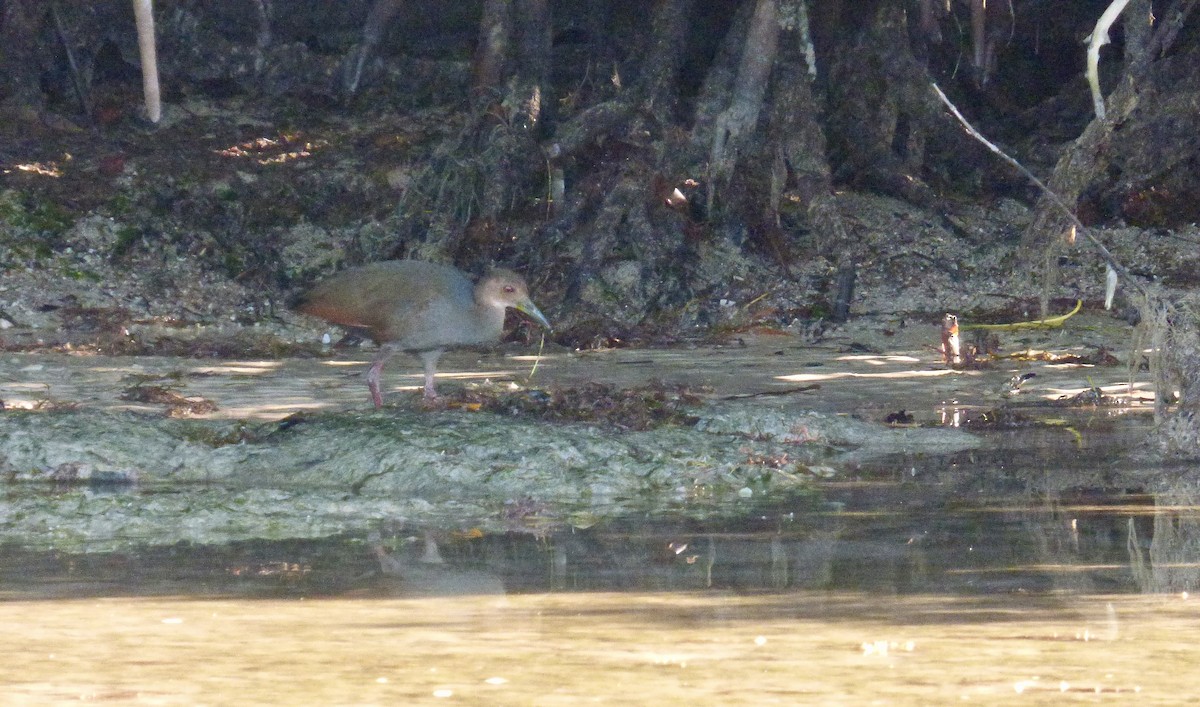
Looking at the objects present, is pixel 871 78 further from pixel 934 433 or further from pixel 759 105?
pixel 934 433

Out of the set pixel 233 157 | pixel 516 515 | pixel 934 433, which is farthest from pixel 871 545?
pixel 233 157

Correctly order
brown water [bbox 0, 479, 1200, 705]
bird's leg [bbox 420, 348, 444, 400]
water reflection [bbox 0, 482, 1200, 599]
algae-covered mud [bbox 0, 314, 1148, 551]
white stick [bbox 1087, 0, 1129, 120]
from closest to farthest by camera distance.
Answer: brown water [bbox 0, 479, 1200, 705] < water reflection [bbox 0, 482, 1200, 599] < algae-covered mud [bbox 0, 314, 1148, 551] < white stick [bbox 1087, 0, 1129, 120] < bird's leg [bbox 420, 348, 444, 400]

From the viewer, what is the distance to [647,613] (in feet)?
14.4

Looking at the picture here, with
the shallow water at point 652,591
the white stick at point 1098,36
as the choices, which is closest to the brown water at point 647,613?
the shallow water at point 652,591

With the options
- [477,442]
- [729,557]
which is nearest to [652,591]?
[729,557]

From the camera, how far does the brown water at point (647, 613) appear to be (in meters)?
3.67

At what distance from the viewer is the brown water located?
12.0 feet

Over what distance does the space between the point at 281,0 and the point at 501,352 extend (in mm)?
6090

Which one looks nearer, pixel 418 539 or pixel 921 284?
pixel 418 539

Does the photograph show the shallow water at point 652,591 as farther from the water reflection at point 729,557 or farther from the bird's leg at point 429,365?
the bird's leg at point 429,365

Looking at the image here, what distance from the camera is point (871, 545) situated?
5.32 m

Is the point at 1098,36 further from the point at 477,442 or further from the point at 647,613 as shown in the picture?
the point at 647,613

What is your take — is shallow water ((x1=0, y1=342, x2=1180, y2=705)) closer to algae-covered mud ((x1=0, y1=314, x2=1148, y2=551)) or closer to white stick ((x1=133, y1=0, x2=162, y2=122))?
algae-covered mud ((x1=0, y1=314, x2=1148, y2=551))

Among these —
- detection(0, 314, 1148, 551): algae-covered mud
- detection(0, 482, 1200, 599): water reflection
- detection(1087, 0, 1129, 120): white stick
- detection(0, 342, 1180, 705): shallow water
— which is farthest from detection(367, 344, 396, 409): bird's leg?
detection(1087, 0, 1129, 120): white stick
